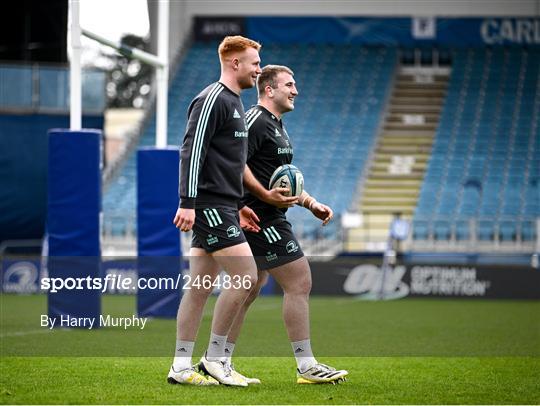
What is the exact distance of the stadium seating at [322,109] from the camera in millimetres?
24406

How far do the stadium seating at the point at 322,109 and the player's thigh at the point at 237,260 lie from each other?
54.8ft

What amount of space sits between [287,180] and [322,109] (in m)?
20.8

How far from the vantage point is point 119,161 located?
2616 cm

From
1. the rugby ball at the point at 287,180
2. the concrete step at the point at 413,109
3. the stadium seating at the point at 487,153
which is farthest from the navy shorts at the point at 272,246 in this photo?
the concrete step at the point at 413,109

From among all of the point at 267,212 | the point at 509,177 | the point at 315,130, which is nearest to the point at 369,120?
the point at 315,130

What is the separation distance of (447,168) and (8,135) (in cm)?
954

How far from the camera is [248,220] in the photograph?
6.75 meters

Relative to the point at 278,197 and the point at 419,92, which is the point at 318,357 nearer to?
the point at 278,197

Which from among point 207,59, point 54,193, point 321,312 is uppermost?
point 207,59

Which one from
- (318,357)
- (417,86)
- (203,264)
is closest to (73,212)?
(318,357)

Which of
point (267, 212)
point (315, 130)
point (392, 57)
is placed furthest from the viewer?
point (392, 57)

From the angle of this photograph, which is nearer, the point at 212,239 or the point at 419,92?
the point at 212,239

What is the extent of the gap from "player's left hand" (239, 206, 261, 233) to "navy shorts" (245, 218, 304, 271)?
0.04 meters

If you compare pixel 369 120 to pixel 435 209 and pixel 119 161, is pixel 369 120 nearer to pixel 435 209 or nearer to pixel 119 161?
pixel 435 209
